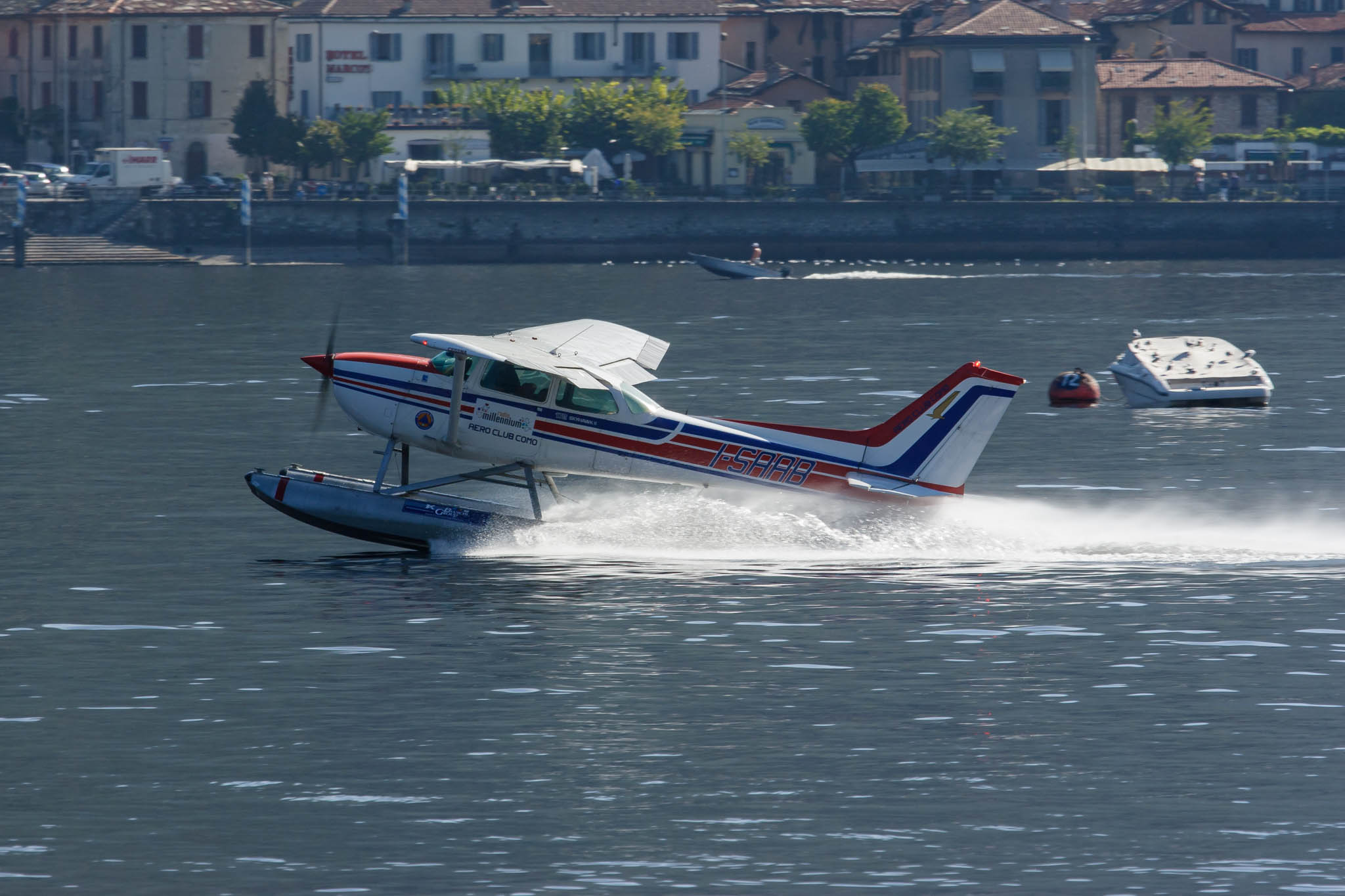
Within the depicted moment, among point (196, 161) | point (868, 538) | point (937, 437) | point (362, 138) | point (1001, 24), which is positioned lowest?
point (868, 538)

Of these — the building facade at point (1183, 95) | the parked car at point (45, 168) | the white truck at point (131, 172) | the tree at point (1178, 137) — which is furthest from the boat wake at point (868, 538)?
the building facade at point (1183, 95)

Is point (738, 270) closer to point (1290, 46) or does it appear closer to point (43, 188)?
point (43, 188)

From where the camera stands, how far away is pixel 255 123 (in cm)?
13338

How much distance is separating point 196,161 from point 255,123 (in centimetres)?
739

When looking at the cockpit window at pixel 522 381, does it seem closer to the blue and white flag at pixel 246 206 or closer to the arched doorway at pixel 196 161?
the blue and white flag at pixel 246 206

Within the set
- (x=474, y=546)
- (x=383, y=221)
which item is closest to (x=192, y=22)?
(x=383, y=221)

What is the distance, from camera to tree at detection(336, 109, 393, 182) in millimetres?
130875

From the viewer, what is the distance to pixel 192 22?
13638 centimetres

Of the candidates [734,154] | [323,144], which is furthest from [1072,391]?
[734,154]

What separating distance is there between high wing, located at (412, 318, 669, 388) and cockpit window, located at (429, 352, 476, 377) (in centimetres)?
31

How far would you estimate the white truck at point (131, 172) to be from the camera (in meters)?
120

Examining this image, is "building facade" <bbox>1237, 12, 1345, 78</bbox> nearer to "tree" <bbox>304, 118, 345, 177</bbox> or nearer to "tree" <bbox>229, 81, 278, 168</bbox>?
"tree" <bbox>304, 118, 345, 177</bbox>

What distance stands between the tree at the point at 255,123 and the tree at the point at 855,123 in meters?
36.6

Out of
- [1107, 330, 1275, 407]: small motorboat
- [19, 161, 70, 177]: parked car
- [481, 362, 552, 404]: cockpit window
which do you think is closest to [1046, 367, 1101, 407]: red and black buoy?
[1107, 330, 1275, 407]: small motorboat
